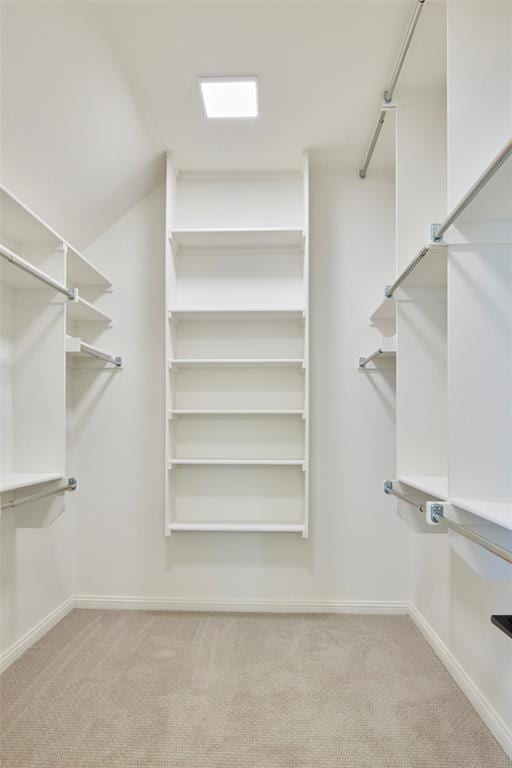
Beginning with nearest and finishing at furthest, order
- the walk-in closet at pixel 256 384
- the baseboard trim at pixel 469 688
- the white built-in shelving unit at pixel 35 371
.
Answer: the walk-in closet at pixel 256 384
the baseboard trim at pixel 469 688
the white built-in shelving unit at pixel 35 371

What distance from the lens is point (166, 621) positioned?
109 inches

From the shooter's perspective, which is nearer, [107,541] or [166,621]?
[166,621]

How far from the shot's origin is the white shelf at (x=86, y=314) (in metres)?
2.64

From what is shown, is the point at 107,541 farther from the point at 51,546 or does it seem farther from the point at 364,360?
the point at 364,360

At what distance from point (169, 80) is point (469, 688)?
2951mm

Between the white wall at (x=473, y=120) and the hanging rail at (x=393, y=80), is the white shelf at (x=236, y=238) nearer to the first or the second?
the hanging rail at (x=393, y=80)

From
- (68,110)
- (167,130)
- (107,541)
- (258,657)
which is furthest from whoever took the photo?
(107,541)

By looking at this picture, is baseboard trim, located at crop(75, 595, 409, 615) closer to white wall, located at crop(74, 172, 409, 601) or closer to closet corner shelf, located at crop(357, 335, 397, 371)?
white wall, located at crop(74, 172, 409, 601)

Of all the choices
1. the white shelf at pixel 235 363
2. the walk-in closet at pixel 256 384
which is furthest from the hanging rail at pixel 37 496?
the white shelf at pixel 235 363

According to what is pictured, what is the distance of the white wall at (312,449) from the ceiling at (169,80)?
1.23ft

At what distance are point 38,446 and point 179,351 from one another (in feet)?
3.43

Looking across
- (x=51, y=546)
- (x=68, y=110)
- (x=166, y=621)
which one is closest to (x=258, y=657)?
(x=166, y=621)

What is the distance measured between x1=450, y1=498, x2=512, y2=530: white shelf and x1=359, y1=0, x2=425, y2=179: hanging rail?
1.74m

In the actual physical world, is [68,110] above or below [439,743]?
above
